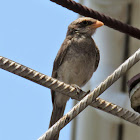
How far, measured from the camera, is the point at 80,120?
29.6 ft

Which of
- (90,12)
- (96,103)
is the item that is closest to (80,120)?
(90,12)

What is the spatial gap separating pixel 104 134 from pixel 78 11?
459 centimetres

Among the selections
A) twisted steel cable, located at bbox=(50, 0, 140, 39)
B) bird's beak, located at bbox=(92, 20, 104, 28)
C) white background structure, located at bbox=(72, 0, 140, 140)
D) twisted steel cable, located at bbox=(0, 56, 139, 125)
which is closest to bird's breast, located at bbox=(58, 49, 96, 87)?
bird's beak, located at bbox=(92, 20, 104, 28)

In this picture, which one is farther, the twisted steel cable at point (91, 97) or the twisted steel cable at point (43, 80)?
the twisted steel cable at point (43, 80)

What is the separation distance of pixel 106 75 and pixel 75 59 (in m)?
3.66

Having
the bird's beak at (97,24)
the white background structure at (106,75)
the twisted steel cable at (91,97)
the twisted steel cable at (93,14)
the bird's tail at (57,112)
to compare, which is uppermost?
the white background structure at (106,75)

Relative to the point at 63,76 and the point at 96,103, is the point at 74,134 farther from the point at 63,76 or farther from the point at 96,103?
the point at 96,103

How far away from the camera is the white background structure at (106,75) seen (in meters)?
8.52

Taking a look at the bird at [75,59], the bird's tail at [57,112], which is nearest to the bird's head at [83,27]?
the bird at [75,59]

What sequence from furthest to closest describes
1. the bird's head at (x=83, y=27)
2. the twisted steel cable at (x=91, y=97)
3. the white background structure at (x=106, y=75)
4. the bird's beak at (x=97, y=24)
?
the white background structure at (x=106, y=75)
the bird's head at (x=83, y=27)
the bird's beak at (x=97, y=24)
the twisted steel cable at (x=91, y=97)

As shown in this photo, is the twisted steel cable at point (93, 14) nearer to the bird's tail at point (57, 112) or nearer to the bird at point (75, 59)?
the bird at point (75, 59)

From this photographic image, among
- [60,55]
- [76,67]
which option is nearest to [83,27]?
[60,55]

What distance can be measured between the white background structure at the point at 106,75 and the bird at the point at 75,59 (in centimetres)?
274

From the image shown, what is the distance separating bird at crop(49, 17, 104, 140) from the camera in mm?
5355
